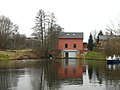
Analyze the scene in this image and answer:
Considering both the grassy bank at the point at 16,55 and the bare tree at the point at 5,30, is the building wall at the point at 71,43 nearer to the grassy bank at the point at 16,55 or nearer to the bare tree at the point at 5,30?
the grassy bank at the point at 16,55

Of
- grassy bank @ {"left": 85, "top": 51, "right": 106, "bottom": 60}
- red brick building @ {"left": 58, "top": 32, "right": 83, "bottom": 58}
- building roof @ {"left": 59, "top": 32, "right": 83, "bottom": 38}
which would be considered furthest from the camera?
building roof @ {"left": 59, "top": 32, "right": 83, "bottom": 38}

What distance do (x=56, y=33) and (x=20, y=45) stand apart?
63.1ft

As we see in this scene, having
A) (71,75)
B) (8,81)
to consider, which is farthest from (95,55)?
(8,81)

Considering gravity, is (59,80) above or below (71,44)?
below

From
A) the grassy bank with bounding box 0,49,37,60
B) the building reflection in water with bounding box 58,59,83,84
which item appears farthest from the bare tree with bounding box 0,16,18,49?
the building reflection in water with bounding box 58,59,83,84

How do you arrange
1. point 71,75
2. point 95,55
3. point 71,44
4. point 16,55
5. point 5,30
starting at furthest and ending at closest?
point 71,44 → point 5,30 → point 95,55 → point 16,55 → point 71,75

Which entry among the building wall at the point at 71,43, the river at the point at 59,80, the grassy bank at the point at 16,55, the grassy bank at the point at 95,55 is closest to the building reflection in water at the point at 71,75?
the river at the point at 59,80

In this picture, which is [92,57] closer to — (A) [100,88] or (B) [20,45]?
(B) [20,45]

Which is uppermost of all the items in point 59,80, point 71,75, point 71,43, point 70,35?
point 70,35

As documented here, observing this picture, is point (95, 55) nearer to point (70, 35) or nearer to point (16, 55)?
point (70, 35)

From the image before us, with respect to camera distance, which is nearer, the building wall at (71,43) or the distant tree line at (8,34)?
the distant tree line at (8,34)

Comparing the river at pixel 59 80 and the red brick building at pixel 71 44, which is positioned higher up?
the red brick building at pixel 71 44

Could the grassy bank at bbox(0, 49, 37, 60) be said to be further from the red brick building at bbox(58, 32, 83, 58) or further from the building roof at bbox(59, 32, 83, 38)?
the building roof at bbox(59, 32, 83, 38)

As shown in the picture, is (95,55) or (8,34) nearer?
(95,55)
